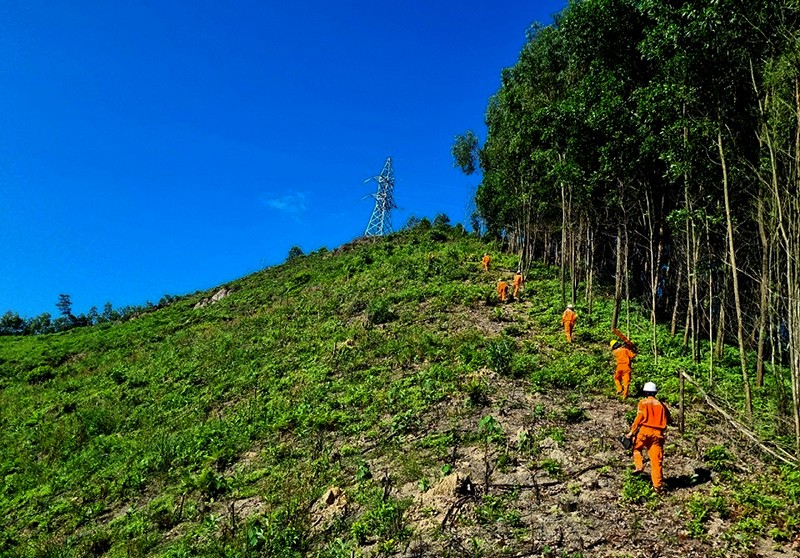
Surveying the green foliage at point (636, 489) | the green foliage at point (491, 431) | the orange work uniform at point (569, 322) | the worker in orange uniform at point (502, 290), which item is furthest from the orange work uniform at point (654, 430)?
the worker in orange uniform at point (502, 290)

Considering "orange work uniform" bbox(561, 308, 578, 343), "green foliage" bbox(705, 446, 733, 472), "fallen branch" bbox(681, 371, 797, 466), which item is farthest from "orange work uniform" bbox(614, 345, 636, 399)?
"orange work uniform" bbox(561, 308, 578, 343)

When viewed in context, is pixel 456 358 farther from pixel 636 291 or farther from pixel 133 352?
pixel 133 352

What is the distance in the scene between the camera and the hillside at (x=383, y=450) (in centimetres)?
808

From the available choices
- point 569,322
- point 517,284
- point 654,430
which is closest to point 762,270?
point 654,430

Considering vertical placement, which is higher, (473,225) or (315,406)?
(473,225)

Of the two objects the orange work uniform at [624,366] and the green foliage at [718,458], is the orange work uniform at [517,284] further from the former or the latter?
the green foliage at [718,458]

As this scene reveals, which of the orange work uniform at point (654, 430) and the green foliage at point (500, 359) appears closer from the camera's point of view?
the orange work uniform at point (654, 430)

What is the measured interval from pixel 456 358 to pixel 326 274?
20617 mm

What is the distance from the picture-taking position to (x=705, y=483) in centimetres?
887

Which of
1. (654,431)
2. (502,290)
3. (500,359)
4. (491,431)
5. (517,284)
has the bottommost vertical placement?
(491,431)

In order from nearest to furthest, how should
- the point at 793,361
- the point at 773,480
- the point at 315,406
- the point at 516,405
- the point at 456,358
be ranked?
the point at 793,361, the point at 773,480, the point at 516,405, the point at 315,406, the point at 456,358

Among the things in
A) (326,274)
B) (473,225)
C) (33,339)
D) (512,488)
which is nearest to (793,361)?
(512,488)

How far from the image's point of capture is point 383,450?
11359 mm

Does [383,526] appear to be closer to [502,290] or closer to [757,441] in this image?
[757,441]
